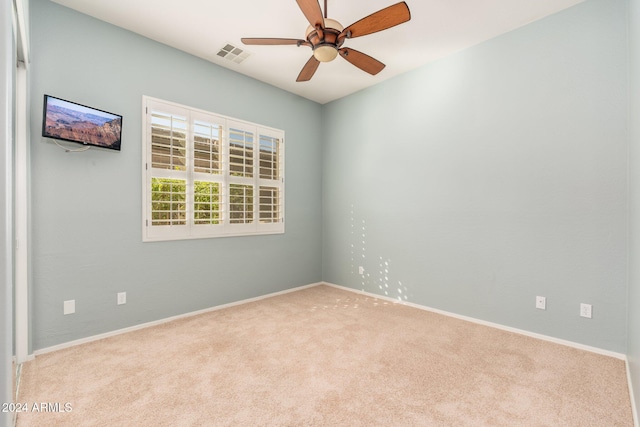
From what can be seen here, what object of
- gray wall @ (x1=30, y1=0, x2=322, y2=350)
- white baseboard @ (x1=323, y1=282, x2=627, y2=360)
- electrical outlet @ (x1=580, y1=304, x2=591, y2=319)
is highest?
gray wall @ (x1=30, y1=0, x2=322, y2=350)

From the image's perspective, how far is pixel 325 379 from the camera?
2.07m

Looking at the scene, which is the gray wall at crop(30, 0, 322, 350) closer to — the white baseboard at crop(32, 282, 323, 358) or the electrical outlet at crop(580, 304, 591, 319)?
the white baseboard at crop(32, 282, 323, 358)

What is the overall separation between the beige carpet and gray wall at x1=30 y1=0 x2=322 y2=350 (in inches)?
14.8

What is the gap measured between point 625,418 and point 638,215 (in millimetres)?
1147

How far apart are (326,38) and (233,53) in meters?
1.58

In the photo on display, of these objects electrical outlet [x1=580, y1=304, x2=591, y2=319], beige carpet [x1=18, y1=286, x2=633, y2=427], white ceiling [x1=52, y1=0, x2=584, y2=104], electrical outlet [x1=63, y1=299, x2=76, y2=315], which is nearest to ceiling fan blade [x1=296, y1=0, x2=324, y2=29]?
white ceiling [x1=52, y1=0, x2=584, y2=104]

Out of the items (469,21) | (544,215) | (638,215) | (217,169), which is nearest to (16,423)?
(217,169)

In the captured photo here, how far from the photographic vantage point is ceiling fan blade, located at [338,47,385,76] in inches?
98.6

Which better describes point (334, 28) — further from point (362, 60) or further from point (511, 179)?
point (511, 179)

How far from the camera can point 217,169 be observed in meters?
3.57

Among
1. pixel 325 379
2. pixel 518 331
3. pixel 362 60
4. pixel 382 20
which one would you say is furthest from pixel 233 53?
pixel 518 331

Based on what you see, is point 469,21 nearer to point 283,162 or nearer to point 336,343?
point 283,162

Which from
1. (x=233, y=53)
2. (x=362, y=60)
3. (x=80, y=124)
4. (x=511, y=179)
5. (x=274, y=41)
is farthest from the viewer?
(x=233, y=53)

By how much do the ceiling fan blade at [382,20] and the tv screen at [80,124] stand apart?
7.18 feet
